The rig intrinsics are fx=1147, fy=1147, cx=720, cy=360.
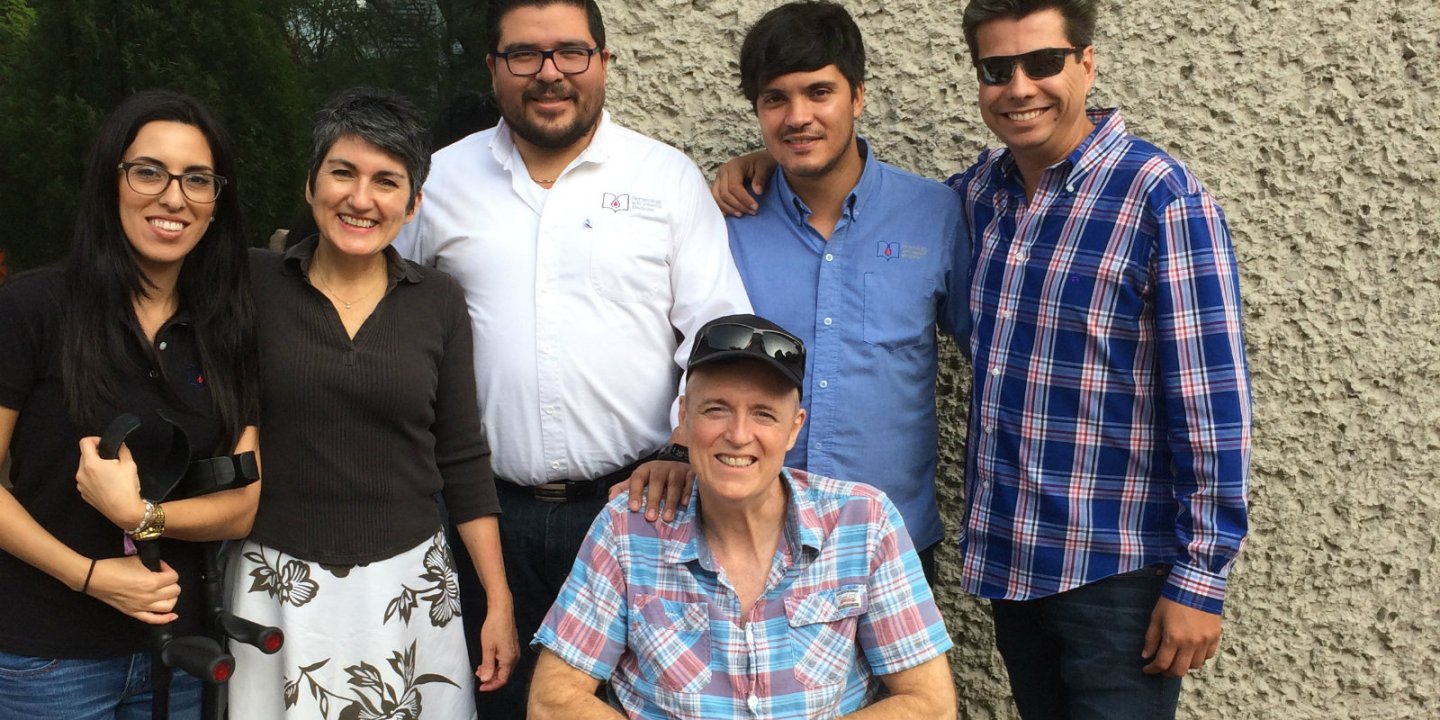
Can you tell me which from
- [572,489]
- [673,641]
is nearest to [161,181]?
[572,489]

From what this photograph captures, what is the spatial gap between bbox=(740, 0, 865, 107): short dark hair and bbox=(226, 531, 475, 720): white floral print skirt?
1.27 metres

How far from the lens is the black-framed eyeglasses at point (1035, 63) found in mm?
2238

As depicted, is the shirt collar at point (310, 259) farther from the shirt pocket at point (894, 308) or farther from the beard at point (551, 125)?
the shirt pocket at point (894, 308)

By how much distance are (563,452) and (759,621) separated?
74cm

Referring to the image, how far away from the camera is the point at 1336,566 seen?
2768mm

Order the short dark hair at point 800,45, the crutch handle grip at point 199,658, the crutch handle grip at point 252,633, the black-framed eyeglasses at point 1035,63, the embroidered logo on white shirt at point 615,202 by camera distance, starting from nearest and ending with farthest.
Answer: the crutch handle grip at point 199,658
the crutch handle grip at point 252,633
the black-framed eyeglasses at point 1035,63
the short dark hair at point 800,45
the embroidered logo on white shirt at point 615,202

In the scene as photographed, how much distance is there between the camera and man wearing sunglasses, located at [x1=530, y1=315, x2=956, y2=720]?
6.33 ft

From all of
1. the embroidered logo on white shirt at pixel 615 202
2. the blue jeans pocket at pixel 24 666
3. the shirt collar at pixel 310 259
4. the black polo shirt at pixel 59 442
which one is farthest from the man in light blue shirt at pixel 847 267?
the blue jeans pocket at pixel 24 666

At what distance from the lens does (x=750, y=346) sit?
1.93 metres

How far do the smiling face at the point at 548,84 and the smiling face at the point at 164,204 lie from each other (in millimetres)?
695

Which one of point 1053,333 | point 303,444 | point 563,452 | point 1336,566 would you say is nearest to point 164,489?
point 303,444

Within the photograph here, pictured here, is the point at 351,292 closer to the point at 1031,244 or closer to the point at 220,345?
the point at 220,345

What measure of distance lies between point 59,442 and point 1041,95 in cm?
190

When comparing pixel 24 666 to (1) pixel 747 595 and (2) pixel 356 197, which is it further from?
(1) pixel 747 595
